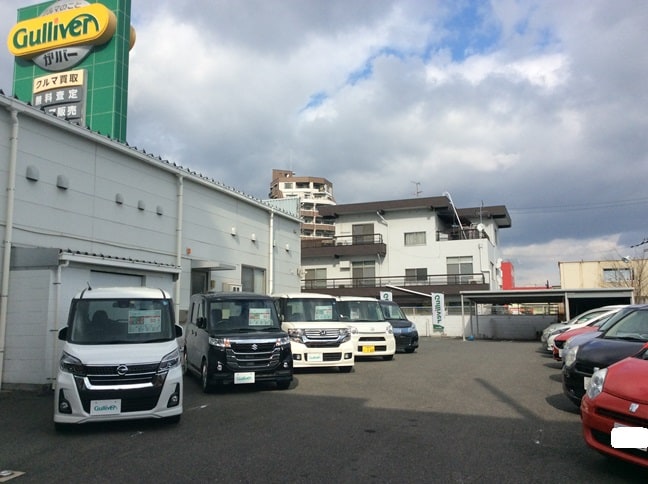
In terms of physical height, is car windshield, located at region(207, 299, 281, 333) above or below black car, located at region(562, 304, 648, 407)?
above

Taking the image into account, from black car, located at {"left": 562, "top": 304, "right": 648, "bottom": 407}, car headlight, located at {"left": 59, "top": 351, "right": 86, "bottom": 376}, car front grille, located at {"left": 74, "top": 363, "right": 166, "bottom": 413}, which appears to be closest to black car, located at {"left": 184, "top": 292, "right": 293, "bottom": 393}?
car front grille, located at {"left": 74, "top": 363, "right": 166, "bottom": 413}

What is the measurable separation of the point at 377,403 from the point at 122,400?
405 centimetres

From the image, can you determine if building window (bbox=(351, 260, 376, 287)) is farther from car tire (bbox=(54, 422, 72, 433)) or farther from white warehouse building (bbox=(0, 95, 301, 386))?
car tire (bbox=(54, 422, 72, 433))

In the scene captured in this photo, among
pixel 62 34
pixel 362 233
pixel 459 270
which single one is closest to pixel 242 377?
pixel 62 34

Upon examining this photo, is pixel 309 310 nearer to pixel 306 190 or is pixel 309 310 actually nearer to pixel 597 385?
pixel 597 385

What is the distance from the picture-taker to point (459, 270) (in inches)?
1566

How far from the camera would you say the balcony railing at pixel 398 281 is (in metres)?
38.8

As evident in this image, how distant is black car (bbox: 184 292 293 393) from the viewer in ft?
32.6

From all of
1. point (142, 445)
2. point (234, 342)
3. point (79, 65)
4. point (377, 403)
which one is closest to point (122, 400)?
point (142, 445)

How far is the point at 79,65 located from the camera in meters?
15.9

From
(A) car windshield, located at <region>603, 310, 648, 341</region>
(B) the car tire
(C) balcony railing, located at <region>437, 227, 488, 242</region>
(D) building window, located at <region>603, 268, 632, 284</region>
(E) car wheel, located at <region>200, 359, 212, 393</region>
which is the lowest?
(B) the car tire

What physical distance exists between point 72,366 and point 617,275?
54.8 meters

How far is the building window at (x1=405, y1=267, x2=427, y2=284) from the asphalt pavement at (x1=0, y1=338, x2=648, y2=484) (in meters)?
30.3

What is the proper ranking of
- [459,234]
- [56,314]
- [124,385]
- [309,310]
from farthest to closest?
[459,234]
[309,310]
[56,314]
[124,385]
